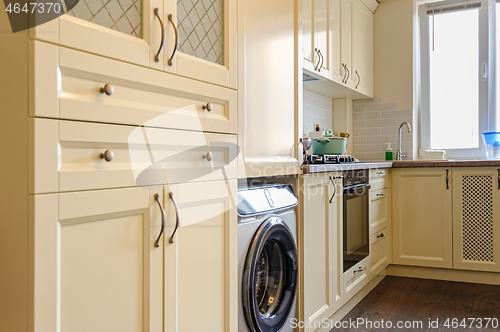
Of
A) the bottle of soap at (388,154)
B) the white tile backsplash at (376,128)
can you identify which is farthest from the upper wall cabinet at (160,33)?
Result: the white tile backsplash at (376,128)

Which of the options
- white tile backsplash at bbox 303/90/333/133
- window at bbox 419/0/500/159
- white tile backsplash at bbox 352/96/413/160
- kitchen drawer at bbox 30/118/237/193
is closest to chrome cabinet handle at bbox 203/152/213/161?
kitchen drawer at bbox 30/118/237/193

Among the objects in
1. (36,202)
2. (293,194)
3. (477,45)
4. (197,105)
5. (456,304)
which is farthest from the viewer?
(477,45)

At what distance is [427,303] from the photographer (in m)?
2.78

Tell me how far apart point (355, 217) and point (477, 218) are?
1190 millimetres

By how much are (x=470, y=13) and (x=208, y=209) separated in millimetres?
3610

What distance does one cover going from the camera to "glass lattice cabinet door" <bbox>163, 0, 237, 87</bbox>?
1.21m

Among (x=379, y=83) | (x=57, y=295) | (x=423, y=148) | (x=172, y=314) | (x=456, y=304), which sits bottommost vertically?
(x=456, y=304)

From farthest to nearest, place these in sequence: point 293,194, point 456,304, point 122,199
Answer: point 456,304 → point 293,194 → point 122,199

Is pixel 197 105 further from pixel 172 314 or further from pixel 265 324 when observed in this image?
pixel 265 324

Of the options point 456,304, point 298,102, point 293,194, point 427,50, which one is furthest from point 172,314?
point 427,50

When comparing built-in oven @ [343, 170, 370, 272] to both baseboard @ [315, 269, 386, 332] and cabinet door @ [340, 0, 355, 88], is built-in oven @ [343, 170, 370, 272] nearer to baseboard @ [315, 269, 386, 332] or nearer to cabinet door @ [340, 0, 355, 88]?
→ baseboard @ [315, 269, 386, 332]

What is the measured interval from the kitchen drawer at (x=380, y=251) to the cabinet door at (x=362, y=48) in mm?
1239

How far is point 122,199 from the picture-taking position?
42.0 inches

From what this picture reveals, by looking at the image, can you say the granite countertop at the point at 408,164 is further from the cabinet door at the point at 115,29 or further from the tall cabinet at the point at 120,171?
the cabinet door at the point at 115,29
